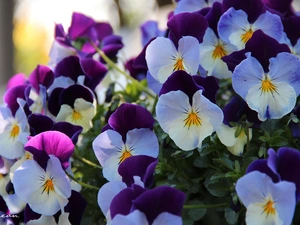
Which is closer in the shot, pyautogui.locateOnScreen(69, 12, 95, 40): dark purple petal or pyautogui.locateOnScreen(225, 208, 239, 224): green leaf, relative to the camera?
pyautogui.locateOnScreen(225, 208, 239, 224): green leaf

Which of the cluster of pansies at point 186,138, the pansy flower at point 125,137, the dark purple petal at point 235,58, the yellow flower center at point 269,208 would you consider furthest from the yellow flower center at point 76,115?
the yellow flower center at point 269,208

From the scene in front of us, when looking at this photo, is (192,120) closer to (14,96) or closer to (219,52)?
(219,52)

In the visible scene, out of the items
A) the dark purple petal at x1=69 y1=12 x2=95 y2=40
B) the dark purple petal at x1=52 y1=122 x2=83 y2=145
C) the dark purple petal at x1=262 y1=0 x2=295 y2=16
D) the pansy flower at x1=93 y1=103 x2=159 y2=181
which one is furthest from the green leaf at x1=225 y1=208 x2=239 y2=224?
the dark purple petal at x1=69 y1=12 x2=95 y2=40

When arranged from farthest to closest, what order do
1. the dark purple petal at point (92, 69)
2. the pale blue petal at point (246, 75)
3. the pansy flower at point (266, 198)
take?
1. the dark purple petal at point (92, 69)
2. the pale blue petal at point (246, 75)
3. the pansy flower at point (266, 198)

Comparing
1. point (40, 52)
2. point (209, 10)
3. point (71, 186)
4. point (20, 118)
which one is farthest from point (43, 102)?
point (40, 52)

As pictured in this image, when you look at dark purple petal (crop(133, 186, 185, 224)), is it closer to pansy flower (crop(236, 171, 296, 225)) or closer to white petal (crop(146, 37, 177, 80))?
pansy flower (crop(236, 171, 296, 225))

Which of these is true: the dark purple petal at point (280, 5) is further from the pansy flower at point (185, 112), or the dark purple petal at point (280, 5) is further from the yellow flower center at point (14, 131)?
the yellow flower center at point (14, 131)
